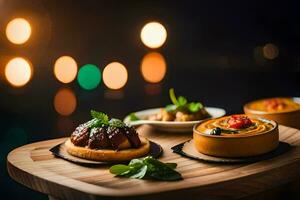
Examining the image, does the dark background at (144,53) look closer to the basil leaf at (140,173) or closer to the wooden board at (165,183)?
the wooden board at (165,183)

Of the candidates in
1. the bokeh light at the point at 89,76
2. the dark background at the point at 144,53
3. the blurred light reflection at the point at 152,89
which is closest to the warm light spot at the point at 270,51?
the dark background at the point at 144,53

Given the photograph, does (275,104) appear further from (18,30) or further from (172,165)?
(18,30)

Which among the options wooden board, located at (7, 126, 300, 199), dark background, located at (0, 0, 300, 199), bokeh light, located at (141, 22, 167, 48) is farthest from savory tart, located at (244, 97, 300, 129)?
bokeh light, located at (141, 22, 167, 48)

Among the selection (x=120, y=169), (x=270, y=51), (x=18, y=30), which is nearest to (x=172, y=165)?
(x=120, y=169)

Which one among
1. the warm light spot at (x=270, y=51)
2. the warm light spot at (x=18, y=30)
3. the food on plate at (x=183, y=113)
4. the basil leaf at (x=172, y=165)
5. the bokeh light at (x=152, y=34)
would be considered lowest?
the basil leaf at (x=172, y=165)

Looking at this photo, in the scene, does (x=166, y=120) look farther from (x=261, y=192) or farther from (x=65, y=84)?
(x=65, y=84)

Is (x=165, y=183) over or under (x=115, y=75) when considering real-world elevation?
under

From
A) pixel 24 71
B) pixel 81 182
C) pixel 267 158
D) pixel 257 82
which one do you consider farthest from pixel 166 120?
pixel 257 82
